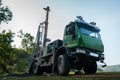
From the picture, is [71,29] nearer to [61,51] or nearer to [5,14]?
[61,51]

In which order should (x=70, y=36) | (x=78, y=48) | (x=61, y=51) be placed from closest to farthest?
(x=78, y=48) → (x=70, y=36) → (x=61, y=51)

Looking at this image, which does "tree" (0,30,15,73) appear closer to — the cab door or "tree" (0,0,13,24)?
"tree" (0,0,13,24)

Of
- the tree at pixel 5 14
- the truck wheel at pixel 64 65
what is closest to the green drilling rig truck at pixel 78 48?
the truck wheel at pixel 64 65

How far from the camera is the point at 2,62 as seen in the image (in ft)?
137

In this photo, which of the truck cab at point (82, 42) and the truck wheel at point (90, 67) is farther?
the truck wheel at point (90, 67)

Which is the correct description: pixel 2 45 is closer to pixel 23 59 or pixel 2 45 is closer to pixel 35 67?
pixel 23 59

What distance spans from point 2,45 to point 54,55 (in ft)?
86.3

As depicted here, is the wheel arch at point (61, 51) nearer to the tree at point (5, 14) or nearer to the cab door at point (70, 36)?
the cab door at point (70, 36)

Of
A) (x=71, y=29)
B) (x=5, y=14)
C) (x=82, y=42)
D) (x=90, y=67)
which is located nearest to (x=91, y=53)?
(x=82, y=42)

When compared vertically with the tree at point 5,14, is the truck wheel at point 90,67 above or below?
below

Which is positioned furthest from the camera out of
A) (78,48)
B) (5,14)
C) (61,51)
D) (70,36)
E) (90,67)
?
(5,14)

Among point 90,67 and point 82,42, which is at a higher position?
point 82,42

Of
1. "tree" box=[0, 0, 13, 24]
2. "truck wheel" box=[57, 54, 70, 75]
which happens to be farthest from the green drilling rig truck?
"tree" box=[0, 0, 13, 24]

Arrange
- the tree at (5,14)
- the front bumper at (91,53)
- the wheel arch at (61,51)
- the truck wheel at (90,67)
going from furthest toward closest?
the tree at (5,14) → the truck wheel at (90,67) → the wheel arch at (61,51) → the front bumper at (91,53)
